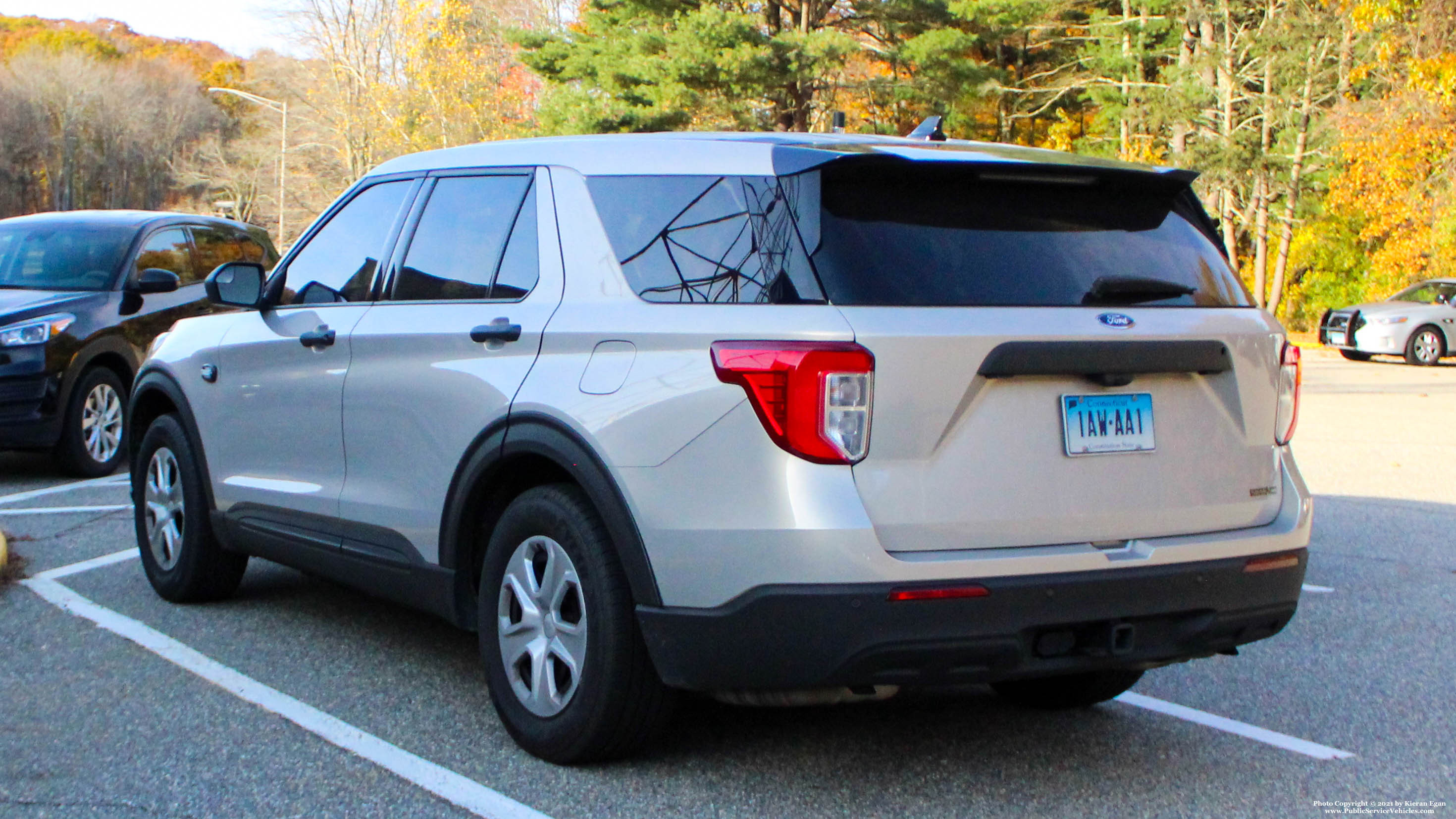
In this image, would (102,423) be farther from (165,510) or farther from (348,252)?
(348,252)

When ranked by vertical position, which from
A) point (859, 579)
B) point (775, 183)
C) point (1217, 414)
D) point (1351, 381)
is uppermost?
point (775, 183)

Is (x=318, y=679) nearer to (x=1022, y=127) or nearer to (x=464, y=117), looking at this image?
(x=464, y=117)

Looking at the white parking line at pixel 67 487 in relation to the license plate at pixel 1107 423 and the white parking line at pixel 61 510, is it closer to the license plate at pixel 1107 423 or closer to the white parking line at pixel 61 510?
the white parking line at pixel 61 510

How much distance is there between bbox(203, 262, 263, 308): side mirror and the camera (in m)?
5.47

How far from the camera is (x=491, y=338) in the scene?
4117mm

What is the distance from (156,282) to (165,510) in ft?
13.1

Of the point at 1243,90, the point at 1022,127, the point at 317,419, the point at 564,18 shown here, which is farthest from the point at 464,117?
the point at 317,419

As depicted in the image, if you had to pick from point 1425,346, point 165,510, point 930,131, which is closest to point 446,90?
point 1425,346

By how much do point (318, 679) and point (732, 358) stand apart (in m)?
2.24

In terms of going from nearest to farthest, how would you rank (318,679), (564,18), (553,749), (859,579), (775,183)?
(859,579), (775,183), (553,749), (318,679), (564,18)

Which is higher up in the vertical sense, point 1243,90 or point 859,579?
point 1243,90

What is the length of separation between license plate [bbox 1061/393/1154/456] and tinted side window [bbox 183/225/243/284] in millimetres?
8730

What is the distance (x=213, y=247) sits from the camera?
11.2 metres

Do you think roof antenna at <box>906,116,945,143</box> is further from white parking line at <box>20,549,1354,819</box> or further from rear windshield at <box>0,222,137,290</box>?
rear windshield at <box>0,222,137,290</box>
